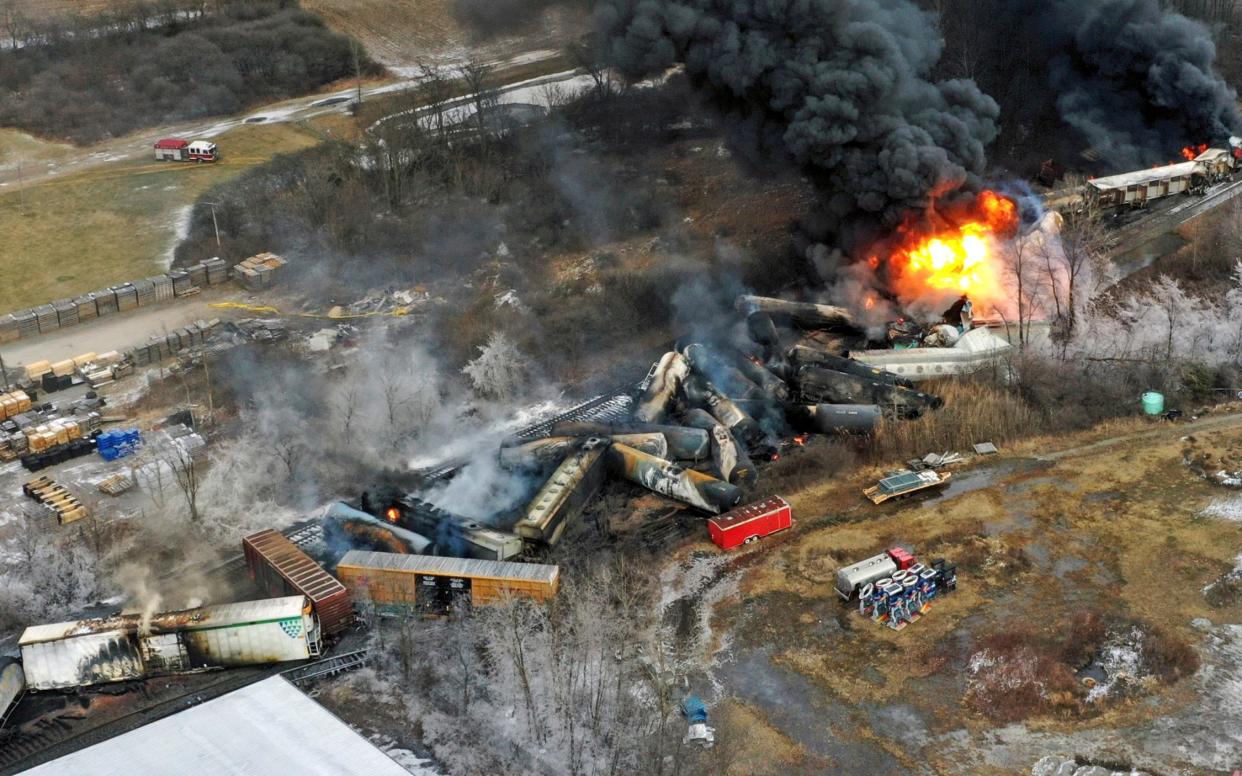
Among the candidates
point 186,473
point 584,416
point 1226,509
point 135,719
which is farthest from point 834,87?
point 135,719

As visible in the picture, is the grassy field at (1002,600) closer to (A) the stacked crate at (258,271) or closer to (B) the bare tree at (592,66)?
(A) the stacked crate at (258,271)

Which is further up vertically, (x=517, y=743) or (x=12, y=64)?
(x=12, y=64)

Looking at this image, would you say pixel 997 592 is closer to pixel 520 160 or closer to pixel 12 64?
pixel 520 160

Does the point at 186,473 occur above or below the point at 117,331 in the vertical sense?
below

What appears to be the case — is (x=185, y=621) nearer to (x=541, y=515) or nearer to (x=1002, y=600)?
(x=541, y=515)

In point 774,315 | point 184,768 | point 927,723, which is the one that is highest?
point 774,315

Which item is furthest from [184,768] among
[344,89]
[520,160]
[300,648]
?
[344,89]
